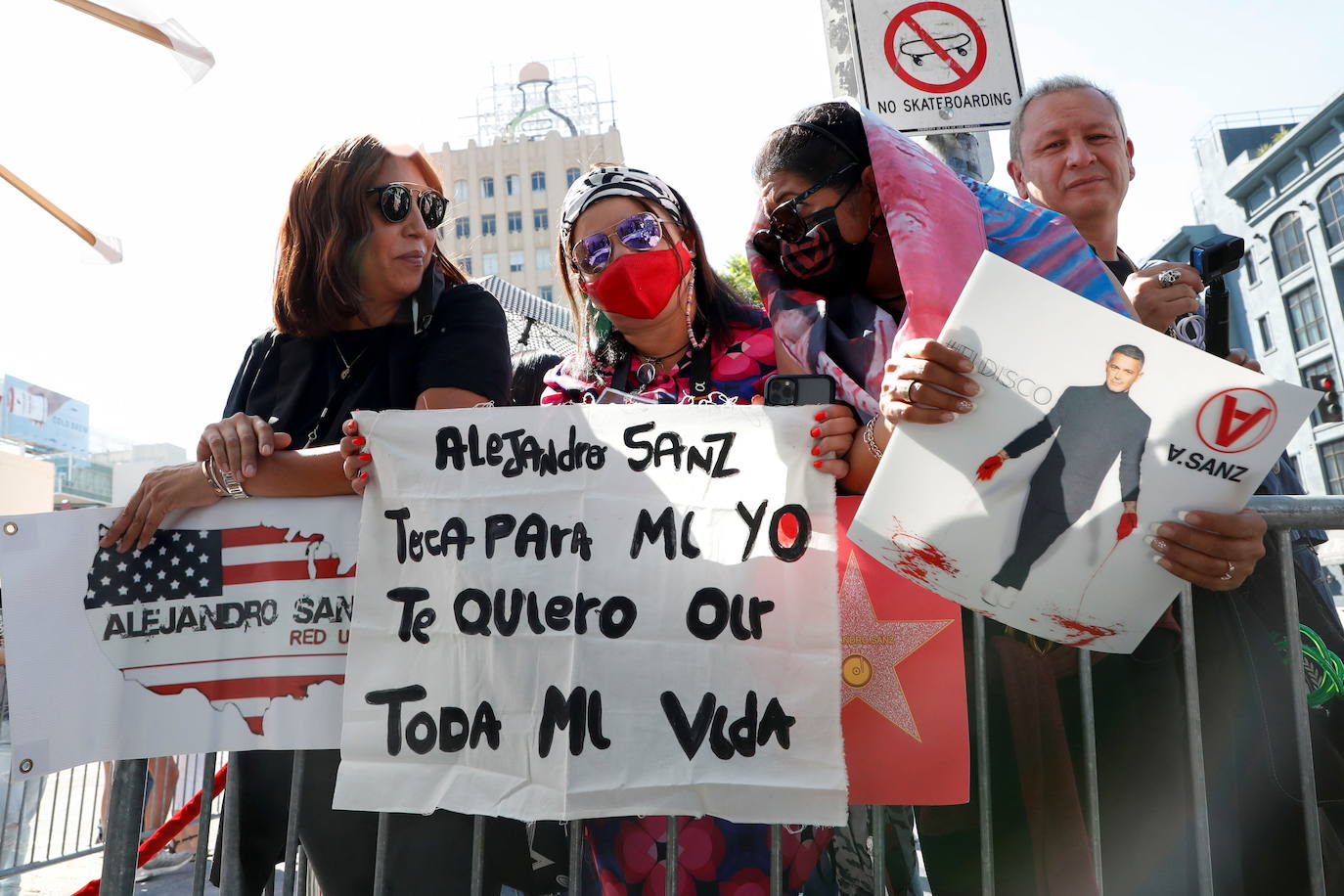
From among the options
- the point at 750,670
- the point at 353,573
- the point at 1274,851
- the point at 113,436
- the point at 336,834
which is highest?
the point at 113,436

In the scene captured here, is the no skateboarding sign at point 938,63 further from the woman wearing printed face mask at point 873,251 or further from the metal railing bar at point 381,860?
the metal railing bar at point 381,860

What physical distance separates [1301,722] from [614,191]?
6.76 feet

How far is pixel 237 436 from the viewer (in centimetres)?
224

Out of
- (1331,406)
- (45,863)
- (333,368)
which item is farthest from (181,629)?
(1331,406)

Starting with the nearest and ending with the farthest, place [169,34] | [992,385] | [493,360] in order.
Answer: [992,385] < [493,360] < [169,34]

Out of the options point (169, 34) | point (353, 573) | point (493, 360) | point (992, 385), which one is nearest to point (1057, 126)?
point (992, 385)

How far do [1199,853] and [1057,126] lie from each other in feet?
6.48

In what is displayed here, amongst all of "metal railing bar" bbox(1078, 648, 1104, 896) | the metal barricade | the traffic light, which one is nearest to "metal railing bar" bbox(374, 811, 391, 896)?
the metal barricade

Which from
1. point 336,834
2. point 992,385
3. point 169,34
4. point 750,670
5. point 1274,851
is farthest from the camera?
point 169,34

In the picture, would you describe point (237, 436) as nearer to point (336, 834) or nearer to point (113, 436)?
point (336, 834)

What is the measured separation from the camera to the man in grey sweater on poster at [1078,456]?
1612 mm

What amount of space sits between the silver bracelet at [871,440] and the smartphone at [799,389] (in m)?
0.10

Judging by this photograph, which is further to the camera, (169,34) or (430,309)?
(169,34)

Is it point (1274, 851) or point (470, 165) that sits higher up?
point (470, 165)
